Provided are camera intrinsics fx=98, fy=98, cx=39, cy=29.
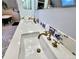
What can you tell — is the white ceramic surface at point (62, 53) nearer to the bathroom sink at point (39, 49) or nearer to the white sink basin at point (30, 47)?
the bathroom sink at point (39, 49)

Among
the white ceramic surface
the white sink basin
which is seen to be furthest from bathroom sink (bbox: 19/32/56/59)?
the white ceramic surface

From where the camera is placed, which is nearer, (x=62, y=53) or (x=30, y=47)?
(x=62, y=53)

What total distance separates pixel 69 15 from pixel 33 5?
6.92 feet

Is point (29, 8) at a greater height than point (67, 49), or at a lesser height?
greater

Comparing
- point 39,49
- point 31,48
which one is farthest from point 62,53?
point 31,48

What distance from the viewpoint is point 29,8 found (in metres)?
3.05

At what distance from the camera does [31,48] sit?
5.17 feet

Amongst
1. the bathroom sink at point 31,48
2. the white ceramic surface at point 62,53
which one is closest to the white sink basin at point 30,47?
the bathroom sink at point 31,48

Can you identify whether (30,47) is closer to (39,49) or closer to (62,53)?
(39,49)

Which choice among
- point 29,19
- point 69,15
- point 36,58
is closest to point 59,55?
point 69,15

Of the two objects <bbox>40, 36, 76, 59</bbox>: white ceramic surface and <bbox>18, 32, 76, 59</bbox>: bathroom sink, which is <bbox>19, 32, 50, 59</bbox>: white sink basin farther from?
<bbox>40, 36, 76, 59</bbox>: white ceramic surface

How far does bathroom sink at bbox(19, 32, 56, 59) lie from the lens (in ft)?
4.44

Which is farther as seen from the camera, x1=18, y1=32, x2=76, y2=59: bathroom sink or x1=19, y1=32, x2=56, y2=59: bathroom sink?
x1=19, y1=32, x2=56, y2=59: bathroom sink

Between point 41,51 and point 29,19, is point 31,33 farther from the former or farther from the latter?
point 29,19
